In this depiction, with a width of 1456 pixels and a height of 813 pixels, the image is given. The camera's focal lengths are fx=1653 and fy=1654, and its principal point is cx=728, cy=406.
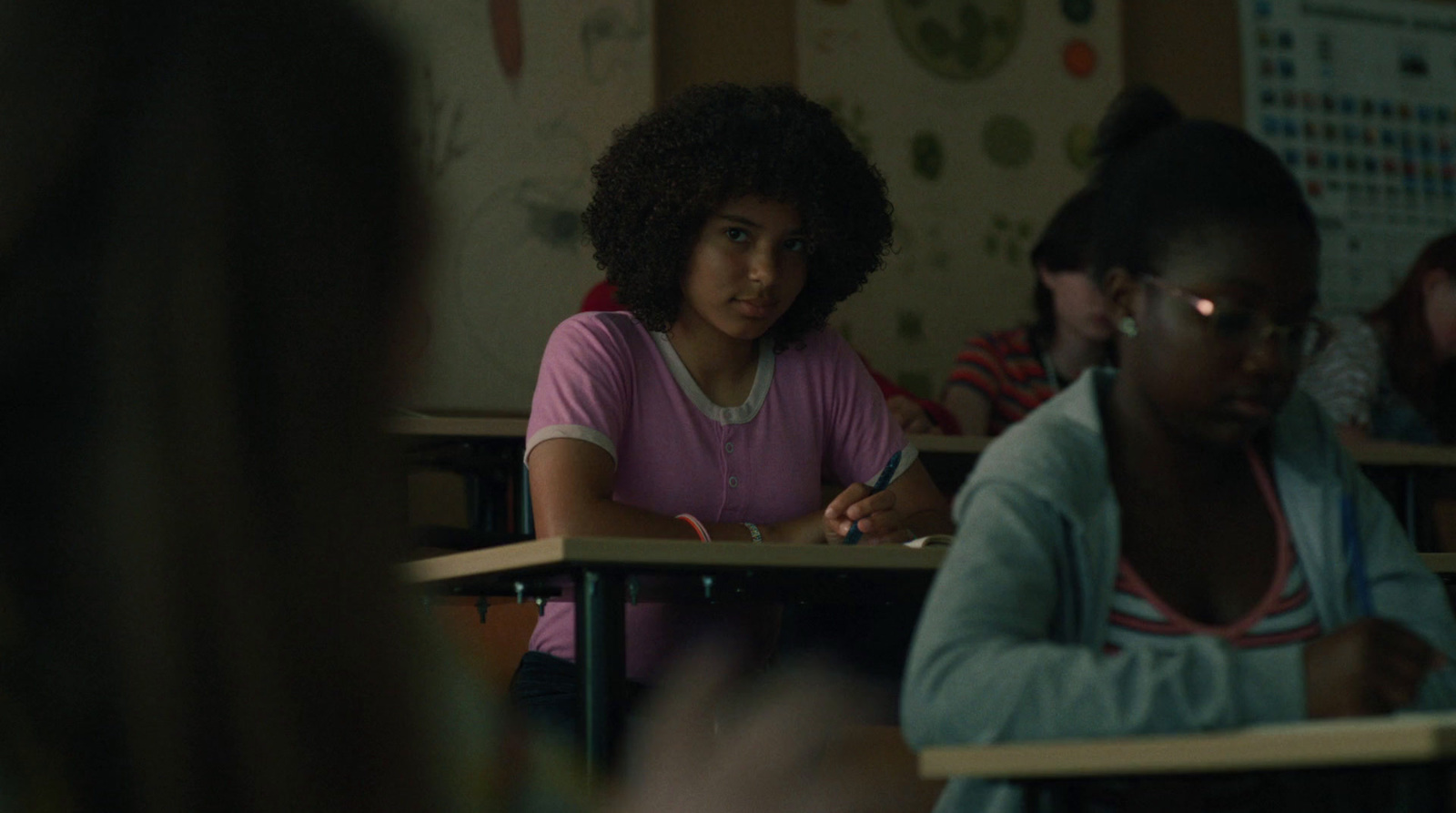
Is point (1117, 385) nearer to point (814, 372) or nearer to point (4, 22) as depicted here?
point (814, 372)

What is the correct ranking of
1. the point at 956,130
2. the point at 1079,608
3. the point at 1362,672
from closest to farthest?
1. the point at 1362,672
2. the point at 1079,608
3. the point at 956,130

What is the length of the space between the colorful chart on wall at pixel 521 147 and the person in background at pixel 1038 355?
3.31 ft

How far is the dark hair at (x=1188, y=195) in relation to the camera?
1457 millimetres

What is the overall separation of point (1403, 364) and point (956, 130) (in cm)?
137

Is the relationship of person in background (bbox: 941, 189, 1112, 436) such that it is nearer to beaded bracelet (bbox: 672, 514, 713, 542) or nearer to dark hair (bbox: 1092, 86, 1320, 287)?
beaded bracelet (bbox: 672, 514, 713, 542)

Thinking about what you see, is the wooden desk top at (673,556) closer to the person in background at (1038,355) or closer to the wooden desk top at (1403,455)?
the wooden desk top at (1403,455)

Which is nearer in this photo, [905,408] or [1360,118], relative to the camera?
[905,408]

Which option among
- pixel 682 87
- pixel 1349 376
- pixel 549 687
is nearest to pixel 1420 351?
pixel 1349 376

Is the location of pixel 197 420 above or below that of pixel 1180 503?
above

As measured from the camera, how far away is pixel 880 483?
234 centimetres

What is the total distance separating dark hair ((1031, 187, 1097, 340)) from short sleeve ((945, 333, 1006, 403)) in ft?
0.39

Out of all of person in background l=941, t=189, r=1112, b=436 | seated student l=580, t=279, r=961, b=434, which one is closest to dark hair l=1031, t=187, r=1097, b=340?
person in background l=941, t=189, r=1112, b=436

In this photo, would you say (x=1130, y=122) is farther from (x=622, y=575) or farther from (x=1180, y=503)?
(x=622, y=575)

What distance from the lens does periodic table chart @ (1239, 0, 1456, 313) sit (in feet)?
17.0
